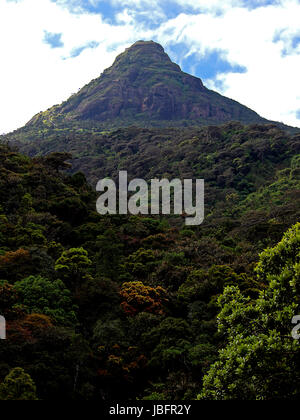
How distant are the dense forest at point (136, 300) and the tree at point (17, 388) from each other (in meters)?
0.03

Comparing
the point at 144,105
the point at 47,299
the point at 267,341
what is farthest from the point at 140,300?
the point at 144,105

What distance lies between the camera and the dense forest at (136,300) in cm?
973

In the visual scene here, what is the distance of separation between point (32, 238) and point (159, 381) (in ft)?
49.6

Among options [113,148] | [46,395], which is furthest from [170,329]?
[113,148]

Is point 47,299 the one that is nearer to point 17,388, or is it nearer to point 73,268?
point 73,268

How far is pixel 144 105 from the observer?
166 meters

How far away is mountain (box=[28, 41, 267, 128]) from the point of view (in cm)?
15875

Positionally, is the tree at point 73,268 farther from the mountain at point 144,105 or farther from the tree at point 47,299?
the mountain at point 144,105

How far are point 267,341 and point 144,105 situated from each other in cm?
16362

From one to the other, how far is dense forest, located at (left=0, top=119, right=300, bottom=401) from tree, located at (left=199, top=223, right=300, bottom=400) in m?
0.03

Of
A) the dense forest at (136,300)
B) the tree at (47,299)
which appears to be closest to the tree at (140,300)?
the dense forest at (136,300)

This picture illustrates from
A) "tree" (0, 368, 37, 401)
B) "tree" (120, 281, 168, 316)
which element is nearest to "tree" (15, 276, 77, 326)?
"tree" (120, 281, 168, 316)

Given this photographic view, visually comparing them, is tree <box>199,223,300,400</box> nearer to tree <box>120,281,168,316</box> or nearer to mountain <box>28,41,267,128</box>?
tree <box>120,281,168,316</box>

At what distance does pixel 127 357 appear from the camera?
18.4 m
